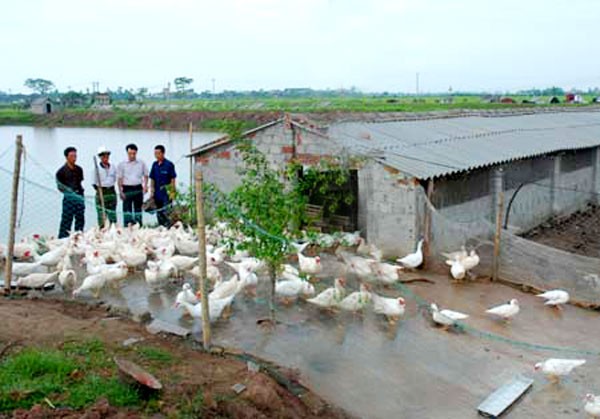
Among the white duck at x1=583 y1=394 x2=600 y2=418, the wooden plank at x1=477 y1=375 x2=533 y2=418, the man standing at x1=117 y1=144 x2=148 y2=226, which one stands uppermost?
the man standing at x1=117 y1=144 x2=148 y2=226

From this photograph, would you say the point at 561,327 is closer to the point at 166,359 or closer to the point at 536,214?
the point at 166,359

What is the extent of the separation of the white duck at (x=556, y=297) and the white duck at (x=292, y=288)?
11.5ft

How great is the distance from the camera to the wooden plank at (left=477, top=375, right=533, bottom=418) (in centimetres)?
589

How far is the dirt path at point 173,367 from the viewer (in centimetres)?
512

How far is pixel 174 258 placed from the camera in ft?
31.4

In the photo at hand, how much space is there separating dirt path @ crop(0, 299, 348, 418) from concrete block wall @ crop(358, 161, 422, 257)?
5239mm

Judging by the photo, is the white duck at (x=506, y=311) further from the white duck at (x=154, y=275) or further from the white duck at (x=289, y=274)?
the white duck at (x=154, y=275)

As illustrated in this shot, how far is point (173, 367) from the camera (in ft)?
19.1

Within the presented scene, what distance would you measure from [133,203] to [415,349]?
7.27m

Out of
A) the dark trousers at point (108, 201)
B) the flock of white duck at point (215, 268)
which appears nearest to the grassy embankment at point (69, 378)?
the flock of white duck at point (215, 268)

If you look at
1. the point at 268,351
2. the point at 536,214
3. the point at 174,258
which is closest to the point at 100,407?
the point at 268,351

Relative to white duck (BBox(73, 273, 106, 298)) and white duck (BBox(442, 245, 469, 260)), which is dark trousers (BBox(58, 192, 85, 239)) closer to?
white duck (BBox(73, 273, 106, 298))

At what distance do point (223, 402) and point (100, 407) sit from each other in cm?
98

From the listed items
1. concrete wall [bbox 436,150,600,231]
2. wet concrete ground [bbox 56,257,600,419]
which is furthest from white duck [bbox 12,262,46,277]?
concrete wall [bbox 436,150,600,231]
